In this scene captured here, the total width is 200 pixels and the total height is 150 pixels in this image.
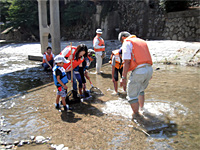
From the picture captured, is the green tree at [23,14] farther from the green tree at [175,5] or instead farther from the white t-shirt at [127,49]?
the white t-shirt at [127,49]

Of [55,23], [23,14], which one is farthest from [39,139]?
[23,14]

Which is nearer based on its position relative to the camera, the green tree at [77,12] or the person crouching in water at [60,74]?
the person crouching in water at [60,74]

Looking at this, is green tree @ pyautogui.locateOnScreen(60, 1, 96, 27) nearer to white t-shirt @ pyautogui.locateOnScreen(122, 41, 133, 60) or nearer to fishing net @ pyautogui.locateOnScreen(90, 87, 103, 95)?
fishing net @ pyautogui.locateOnScreen(90, 87, 103, 95)

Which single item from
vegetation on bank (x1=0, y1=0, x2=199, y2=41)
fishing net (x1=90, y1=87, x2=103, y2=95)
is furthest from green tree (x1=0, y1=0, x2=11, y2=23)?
fishing net (x1=90, y1=87, x2=103, y2=95)

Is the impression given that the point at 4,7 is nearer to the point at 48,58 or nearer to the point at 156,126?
the point at 48,58

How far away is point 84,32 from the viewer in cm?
2517

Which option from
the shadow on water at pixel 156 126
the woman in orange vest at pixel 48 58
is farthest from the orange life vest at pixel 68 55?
the woman in orange vest at pixel 48 58

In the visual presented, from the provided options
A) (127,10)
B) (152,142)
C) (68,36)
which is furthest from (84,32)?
(152,142)

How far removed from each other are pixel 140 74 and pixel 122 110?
1259 mm

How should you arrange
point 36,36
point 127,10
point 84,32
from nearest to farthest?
point 127,10 → point 84,32 → point 36,36

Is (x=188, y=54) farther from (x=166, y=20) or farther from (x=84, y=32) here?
(x=84, y=32)

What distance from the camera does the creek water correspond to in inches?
154

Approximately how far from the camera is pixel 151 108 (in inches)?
204

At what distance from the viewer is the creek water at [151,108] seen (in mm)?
3920
